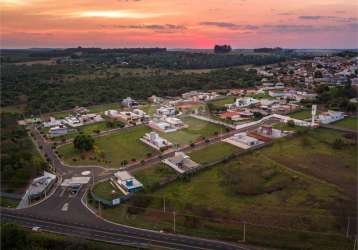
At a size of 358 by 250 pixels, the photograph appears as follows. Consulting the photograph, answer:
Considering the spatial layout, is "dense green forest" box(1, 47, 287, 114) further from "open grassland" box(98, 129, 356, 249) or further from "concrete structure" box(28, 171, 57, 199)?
"open grassland" box(98, 129, 356, 249)

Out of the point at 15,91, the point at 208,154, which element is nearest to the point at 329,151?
the point at 208,154

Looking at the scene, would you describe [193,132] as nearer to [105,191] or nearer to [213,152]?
[213,152]

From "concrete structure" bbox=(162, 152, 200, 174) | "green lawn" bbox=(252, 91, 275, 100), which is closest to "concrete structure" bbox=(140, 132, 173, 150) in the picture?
"concrete structure" bbox=(162, 152, 200, 174)

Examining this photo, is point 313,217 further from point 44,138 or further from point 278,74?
point 278,74

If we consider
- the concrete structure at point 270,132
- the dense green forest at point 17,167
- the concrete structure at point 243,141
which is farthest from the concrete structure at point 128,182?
the concrete structure at point 270,132

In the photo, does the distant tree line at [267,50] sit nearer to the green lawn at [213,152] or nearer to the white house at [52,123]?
the white house at [52,123]
